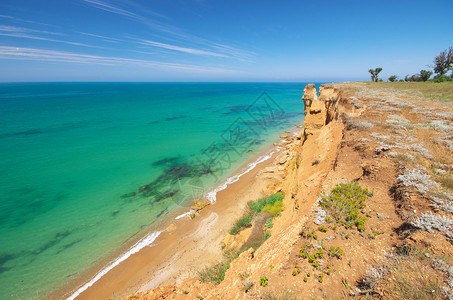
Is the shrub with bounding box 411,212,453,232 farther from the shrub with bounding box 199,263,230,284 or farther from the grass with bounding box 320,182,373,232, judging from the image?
the shrub with bounding box 199,263,230,284

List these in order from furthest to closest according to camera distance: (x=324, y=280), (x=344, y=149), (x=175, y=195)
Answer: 1. (x=175, y=195)
2. (x=344, y=149)
3. (x=324, y=280)

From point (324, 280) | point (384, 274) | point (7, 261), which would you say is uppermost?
point (384, 274)

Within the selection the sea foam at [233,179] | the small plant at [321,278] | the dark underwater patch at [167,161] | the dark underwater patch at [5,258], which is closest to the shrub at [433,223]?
the small plant at [321,278]

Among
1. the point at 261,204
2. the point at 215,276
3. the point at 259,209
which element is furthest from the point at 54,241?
the point at 261,204

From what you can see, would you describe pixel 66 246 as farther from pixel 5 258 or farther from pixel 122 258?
pixel 122 258

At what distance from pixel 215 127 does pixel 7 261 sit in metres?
38.1

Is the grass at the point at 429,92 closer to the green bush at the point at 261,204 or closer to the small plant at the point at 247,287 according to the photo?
the green bush at the point at 261,204

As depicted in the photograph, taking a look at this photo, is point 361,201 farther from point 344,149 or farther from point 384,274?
point 344,149

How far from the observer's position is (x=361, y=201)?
5.32 metres

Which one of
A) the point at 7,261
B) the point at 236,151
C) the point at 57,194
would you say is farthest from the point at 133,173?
the point at 236,151

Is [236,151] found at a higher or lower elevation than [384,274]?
lower

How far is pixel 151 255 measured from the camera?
41.7 feet

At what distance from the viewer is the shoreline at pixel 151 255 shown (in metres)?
10.7

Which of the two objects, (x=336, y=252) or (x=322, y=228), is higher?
(x=322, y=228)
